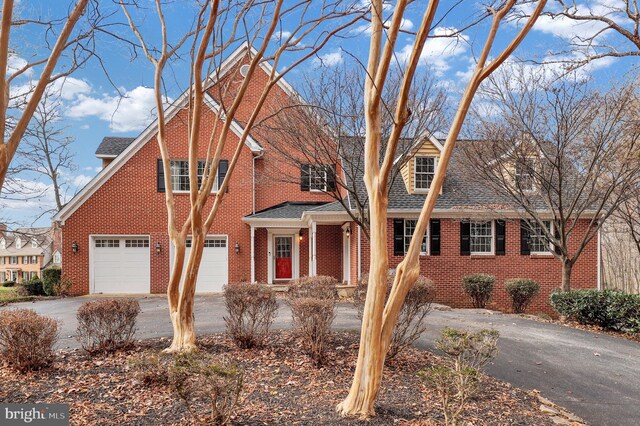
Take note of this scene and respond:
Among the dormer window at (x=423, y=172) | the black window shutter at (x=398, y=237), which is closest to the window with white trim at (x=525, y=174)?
the dormer window at (x=423, y=172)

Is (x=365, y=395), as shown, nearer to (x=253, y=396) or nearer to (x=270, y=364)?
(x=253, y=396)

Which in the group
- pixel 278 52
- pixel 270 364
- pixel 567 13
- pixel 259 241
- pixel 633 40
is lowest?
pixel 270 364

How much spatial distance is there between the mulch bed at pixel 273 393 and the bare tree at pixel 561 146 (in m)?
7.78

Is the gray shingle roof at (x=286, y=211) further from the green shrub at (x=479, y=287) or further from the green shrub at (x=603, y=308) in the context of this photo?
the green shrub at (x=603, y=308)

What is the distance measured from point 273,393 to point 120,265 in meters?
14.0

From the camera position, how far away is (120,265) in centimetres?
1695

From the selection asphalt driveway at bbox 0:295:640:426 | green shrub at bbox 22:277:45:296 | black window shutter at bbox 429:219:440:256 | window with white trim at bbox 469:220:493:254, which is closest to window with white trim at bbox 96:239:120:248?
green shrub at bbox 22:277:45:296

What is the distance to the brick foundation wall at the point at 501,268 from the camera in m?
15.6

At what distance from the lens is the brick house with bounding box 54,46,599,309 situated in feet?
51.4

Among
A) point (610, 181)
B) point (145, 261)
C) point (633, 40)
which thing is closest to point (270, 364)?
point (633, 40)

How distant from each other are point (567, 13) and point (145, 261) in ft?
50.7

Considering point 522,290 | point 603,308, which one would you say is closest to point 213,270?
point 522,290

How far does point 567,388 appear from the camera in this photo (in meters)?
6.20

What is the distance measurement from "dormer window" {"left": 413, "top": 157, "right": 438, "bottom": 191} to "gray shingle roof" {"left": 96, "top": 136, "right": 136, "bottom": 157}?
12711 millimetres
